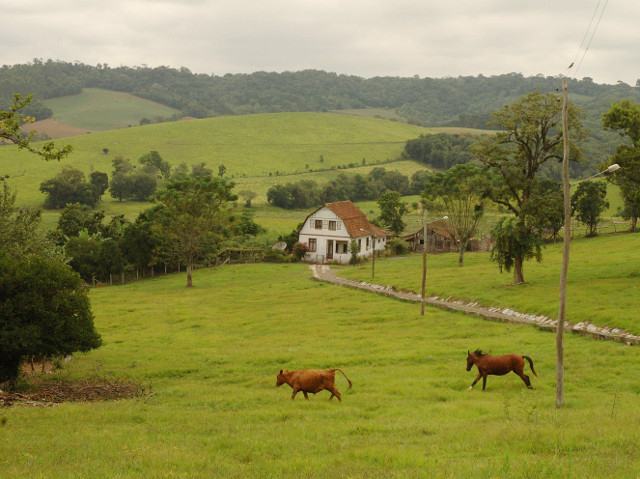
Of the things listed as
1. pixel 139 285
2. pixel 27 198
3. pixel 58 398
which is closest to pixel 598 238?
pixel 139 285

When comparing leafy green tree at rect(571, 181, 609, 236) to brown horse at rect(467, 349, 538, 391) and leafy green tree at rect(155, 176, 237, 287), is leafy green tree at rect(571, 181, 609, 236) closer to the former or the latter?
leafy green tree at rect(155, 176, 237, 287)

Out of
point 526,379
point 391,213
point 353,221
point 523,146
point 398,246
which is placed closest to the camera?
point 526,379

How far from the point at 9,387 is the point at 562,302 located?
19.0 meters

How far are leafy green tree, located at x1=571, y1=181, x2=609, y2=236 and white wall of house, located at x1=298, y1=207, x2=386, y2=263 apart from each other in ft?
83.7

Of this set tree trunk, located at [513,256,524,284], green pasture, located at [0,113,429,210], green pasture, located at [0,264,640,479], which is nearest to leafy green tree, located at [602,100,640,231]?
tree trunk, located at [513,256,524,284]

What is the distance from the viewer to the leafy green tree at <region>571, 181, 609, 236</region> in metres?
67.3

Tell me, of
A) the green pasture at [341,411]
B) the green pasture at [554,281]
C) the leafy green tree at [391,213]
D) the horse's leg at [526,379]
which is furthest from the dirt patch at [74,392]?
the leafy green tree at [391,213]

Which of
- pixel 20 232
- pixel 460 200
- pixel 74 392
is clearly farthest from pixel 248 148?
pixel 74 392

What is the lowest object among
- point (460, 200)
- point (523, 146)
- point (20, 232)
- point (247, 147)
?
point (20, 232)

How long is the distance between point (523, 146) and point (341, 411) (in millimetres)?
28490

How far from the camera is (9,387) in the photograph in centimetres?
2075

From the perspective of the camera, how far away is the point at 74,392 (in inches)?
792

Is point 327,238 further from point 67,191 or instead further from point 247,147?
point 247,147

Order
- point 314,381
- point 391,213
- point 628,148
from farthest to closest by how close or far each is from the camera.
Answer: point 391,213 < point 628,148 < point 314,381
